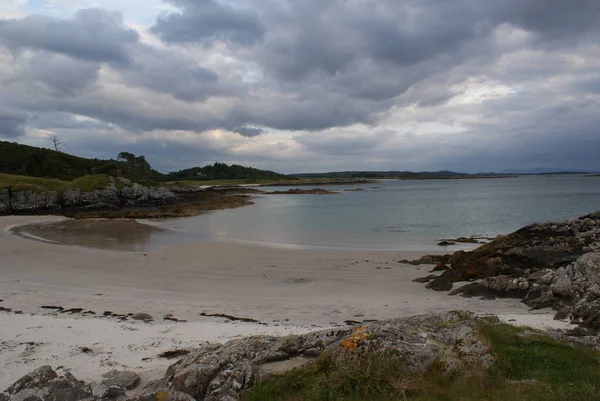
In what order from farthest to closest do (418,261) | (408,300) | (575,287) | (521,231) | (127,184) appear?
(127,184) → (521,231) → (418,261) → (408,300) → (575,287)

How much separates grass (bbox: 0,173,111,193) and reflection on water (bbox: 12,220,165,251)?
45.9 feet

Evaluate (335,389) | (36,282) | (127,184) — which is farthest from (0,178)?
(335,389)

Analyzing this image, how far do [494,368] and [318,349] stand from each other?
8.37ft

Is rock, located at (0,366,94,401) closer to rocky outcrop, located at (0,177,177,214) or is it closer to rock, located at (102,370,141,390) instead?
rock, located at (102,370,141,390)

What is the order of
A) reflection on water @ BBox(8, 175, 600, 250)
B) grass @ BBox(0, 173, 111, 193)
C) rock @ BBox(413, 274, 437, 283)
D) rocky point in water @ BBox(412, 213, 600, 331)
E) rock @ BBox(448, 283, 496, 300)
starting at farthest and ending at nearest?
grass @ BBox(0, 173, 111, 193), reflection on water @ BBox(8, 175, 600, 250), rock @ BBox(413, 274, 437, 283), rock @ BBox(448, 283, 496, 300), rocky point in water @ BBox(412, 213, 600, 331)

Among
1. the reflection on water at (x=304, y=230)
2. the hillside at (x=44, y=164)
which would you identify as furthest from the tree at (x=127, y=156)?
the reflection on water at (x=304, y=230)

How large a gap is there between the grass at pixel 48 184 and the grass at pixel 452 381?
54.1m

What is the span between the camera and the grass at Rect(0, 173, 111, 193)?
158 feet

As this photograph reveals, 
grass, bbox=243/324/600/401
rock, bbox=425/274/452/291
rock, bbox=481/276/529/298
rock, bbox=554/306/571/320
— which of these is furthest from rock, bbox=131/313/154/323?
rock, bbox=481/276/529/298

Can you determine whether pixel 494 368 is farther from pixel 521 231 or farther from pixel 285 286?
pixel 521 231

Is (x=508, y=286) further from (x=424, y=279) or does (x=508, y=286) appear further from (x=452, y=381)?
(x=452, y=381)

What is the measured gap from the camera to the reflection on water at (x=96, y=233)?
25.7 meters

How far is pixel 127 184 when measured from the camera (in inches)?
2207

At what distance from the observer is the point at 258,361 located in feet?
19.1
